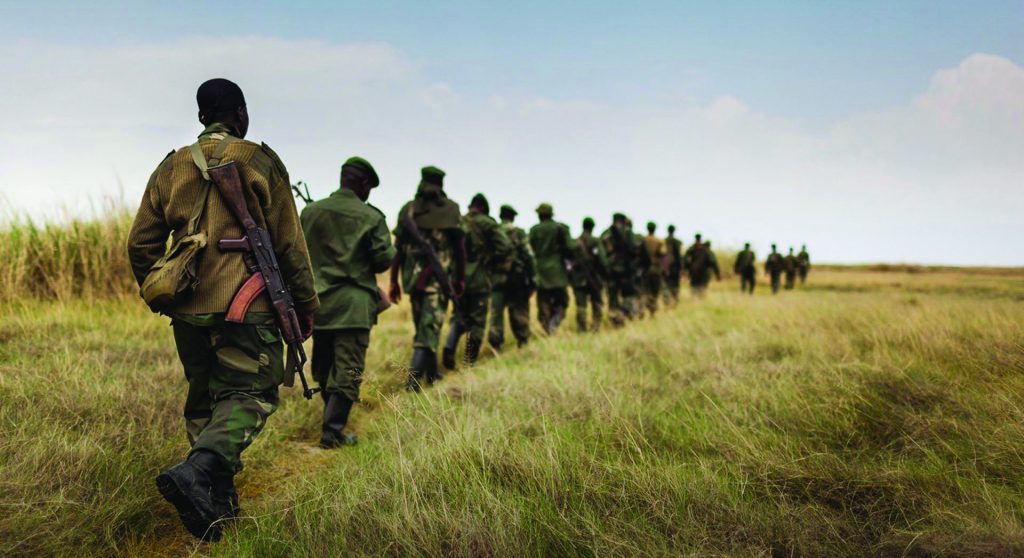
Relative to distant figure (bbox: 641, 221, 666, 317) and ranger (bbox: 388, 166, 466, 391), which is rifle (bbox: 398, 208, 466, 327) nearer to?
ranger (bbox: 388, 166, 466, 391)

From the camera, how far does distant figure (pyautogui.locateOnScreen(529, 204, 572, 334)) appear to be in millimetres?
8984

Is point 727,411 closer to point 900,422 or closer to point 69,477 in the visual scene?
point 900,422

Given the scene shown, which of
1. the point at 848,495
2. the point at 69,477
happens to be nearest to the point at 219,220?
the point at 69,477

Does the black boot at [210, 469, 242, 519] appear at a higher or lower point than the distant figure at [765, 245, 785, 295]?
lower

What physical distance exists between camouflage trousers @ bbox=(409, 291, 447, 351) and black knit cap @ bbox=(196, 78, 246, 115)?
3.05m

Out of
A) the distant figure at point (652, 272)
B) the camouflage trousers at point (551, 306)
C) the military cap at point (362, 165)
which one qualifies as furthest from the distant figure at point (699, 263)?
the military cap at point (362, 165)

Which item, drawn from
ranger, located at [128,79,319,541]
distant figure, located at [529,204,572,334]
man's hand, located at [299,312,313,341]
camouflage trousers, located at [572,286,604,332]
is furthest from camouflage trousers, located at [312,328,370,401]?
camouflage trousers, located at [572,286,604,332]

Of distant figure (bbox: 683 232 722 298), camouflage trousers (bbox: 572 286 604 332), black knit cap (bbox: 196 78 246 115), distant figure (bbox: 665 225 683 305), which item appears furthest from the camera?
distant figure (bbox: 683 232 722 298)

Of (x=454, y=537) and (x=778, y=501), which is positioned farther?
(x=778, y=501)

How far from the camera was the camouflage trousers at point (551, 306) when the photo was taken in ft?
30.5

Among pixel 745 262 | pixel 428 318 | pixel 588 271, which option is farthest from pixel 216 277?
pixel 745 262

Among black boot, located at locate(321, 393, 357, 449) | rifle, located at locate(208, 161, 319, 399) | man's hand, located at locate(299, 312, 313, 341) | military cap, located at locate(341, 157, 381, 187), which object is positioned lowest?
black boot, located at locate(321, 393, 357, 449)

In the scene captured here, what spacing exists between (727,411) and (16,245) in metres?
7.62

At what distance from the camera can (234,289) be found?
2.50 m
